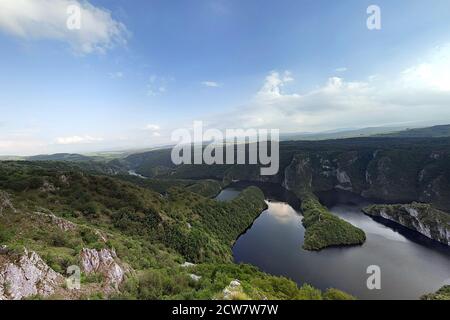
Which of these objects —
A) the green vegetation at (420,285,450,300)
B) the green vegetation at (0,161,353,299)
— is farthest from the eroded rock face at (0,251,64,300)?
the green vegetation at (420,285,450,300)

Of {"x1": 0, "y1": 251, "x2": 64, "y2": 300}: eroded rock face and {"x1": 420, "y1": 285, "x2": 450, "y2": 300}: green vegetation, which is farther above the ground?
{"x1": 0, "y1": 251, "x2": 64, "y2": 300}: eroded rock face

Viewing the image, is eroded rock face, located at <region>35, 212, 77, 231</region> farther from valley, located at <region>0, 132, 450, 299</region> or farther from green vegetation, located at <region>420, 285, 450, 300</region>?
green vegetation, located at <region>420, 285, 450, 300</region>

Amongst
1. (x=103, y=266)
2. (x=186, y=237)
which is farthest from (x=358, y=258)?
(x=103, y=266)

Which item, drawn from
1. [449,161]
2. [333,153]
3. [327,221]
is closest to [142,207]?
[327,221]

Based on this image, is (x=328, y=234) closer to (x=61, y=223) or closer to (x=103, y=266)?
(x=103, y=266)

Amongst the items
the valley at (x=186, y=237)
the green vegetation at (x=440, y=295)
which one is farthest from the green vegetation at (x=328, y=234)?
the green vegetation at (x=440, y=295)
